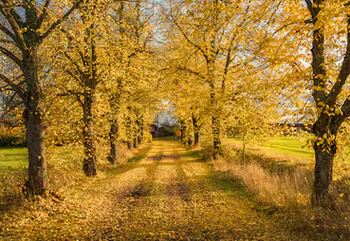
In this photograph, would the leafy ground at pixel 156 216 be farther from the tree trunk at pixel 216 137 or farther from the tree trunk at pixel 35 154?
the tree trunk at pixel 216 137

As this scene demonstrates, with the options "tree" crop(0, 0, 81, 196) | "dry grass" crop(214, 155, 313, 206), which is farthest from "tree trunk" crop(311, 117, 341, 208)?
"tree" crop(0, 0, 81, 196)

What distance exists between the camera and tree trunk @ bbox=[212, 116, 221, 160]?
83.8 ft

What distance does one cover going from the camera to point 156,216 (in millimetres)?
11375

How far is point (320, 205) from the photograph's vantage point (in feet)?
34.6

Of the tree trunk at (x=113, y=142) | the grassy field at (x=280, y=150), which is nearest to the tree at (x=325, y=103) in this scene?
the grassy field at (x=280, y=150)

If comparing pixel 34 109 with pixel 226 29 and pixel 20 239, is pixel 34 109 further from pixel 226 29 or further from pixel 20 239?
pixel 226 29

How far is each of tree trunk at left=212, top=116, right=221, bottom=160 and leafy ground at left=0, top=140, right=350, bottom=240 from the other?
361 inches

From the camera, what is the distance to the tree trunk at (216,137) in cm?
2555

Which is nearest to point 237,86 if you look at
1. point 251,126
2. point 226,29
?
point 251,126

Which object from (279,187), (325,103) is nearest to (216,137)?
(279,187)

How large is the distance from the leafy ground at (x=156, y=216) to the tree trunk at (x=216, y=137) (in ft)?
30.1

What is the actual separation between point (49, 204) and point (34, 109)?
10.8 ft

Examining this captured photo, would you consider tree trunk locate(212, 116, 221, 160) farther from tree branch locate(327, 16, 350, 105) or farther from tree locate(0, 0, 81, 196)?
tree branch locate(327, 16, 350, 105)

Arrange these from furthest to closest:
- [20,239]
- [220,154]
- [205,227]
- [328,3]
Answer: [220,154]
[205,227]
[20,239]
[328,3]
